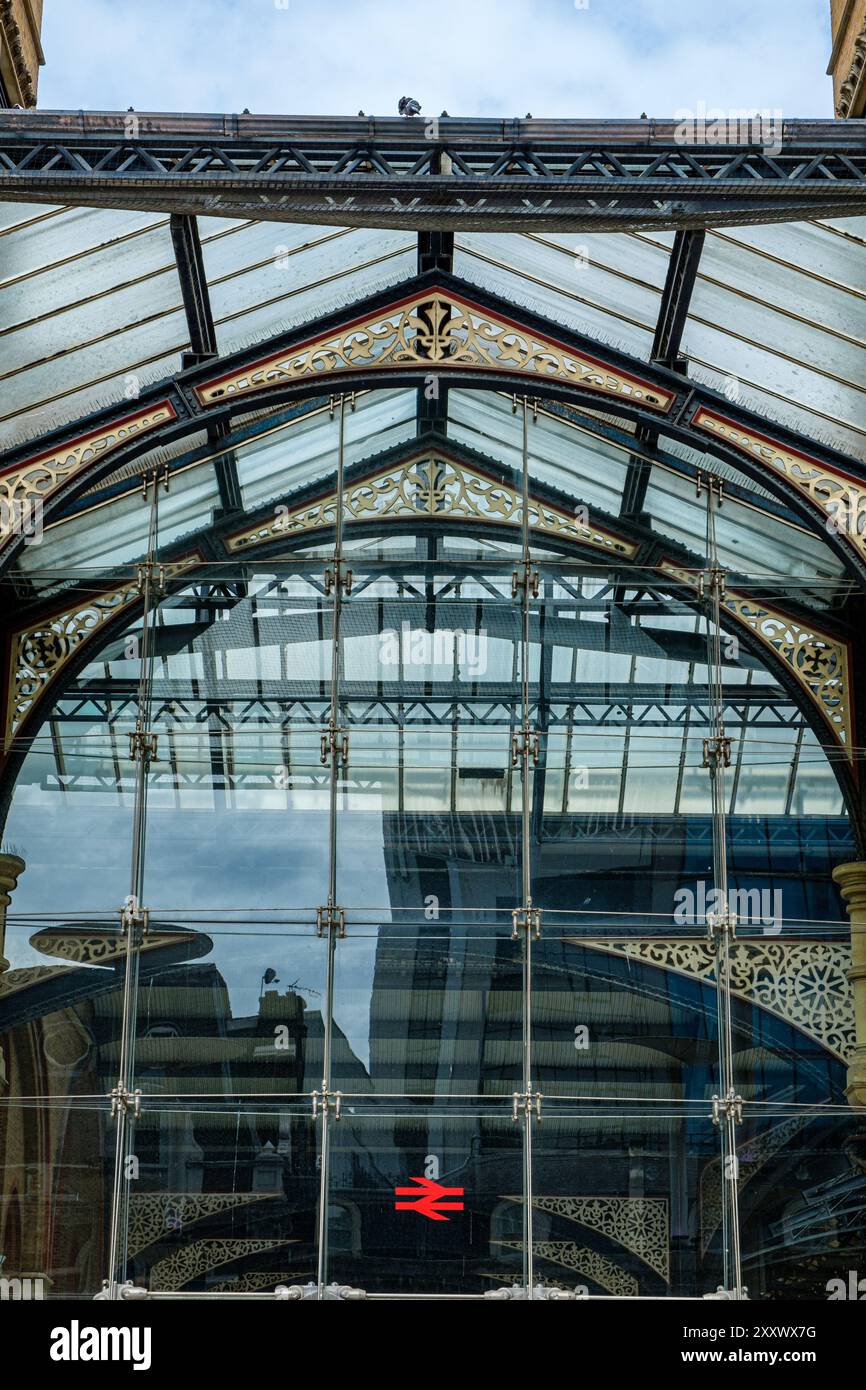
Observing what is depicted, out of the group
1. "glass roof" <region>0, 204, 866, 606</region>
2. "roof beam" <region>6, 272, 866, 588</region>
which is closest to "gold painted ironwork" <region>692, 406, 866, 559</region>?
"roof beam" <region>6, 272, 866, 588</region>

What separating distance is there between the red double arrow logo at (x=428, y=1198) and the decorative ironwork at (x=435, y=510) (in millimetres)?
4626

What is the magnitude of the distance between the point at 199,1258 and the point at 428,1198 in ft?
4.76

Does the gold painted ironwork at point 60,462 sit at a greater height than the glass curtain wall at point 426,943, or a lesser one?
greater

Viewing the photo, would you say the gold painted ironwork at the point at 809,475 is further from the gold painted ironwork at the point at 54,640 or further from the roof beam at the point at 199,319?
the gold painted ironwork at the point at 54,640

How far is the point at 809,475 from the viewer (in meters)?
13.0

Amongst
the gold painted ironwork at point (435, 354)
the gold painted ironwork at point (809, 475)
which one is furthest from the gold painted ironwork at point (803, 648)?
the gold painted ironwork at point (435, 354)

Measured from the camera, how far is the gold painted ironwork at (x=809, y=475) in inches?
508

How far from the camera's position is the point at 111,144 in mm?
11898

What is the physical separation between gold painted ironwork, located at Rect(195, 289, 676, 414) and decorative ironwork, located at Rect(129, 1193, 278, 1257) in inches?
210

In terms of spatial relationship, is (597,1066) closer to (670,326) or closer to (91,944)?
(91,944)

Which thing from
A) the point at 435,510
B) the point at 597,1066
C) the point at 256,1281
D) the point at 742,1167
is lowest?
the point at 256,1281

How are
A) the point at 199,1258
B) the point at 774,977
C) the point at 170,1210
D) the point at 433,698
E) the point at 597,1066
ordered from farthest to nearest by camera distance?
the point at 433,698
the point at 774,977
the point at 597,1066
the point at 170,1210
the point at 199,1258

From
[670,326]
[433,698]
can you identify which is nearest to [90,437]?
[433,698]
